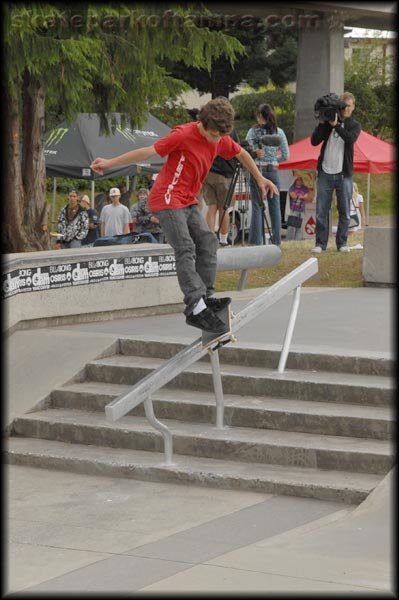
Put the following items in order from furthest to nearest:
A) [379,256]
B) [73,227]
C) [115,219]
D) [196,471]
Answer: [115,219] → [73,227] → [379,256] → [196,471]

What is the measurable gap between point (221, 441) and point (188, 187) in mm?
1821

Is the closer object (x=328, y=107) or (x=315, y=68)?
(x=328, y=107)

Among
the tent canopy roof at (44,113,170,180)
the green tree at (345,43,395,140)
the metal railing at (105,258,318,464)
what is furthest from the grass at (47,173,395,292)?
the green tree at (345,43,395,140)

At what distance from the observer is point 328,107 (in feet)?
47.1

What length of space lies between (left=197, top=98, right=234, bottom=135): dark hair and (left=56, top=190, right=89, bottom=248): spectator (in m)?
10.6

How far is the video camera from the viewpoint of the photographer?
564 inches

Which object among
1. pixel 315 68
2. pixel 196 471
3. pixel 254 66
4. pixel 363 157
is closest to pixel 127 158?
pixel 196 471

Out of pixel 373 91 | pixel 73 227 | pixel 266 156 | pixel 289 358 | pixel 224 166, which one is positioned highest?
pixel 373 91

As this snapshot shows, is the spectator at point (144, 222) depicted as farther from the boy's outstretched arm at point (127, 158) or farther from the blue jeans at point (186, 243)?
the boy's outstretched arm at point (127, 158)

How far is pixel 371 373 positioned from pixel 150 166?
59.6 ft

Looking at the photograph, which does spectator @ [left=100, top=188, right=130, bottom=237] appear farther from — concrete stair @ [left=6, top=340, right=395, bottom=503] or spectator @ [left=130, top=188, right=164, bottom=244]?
concrete stair @ [left=6, top=340, right=395, bottom=503]

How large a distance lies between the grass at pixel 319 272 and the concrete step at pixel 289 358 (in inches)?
147

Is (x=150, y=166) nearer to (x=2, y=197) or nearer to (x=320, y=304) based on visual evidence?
(x=2, y=197)

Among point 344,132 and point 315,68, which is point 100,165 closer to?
point 344,132
